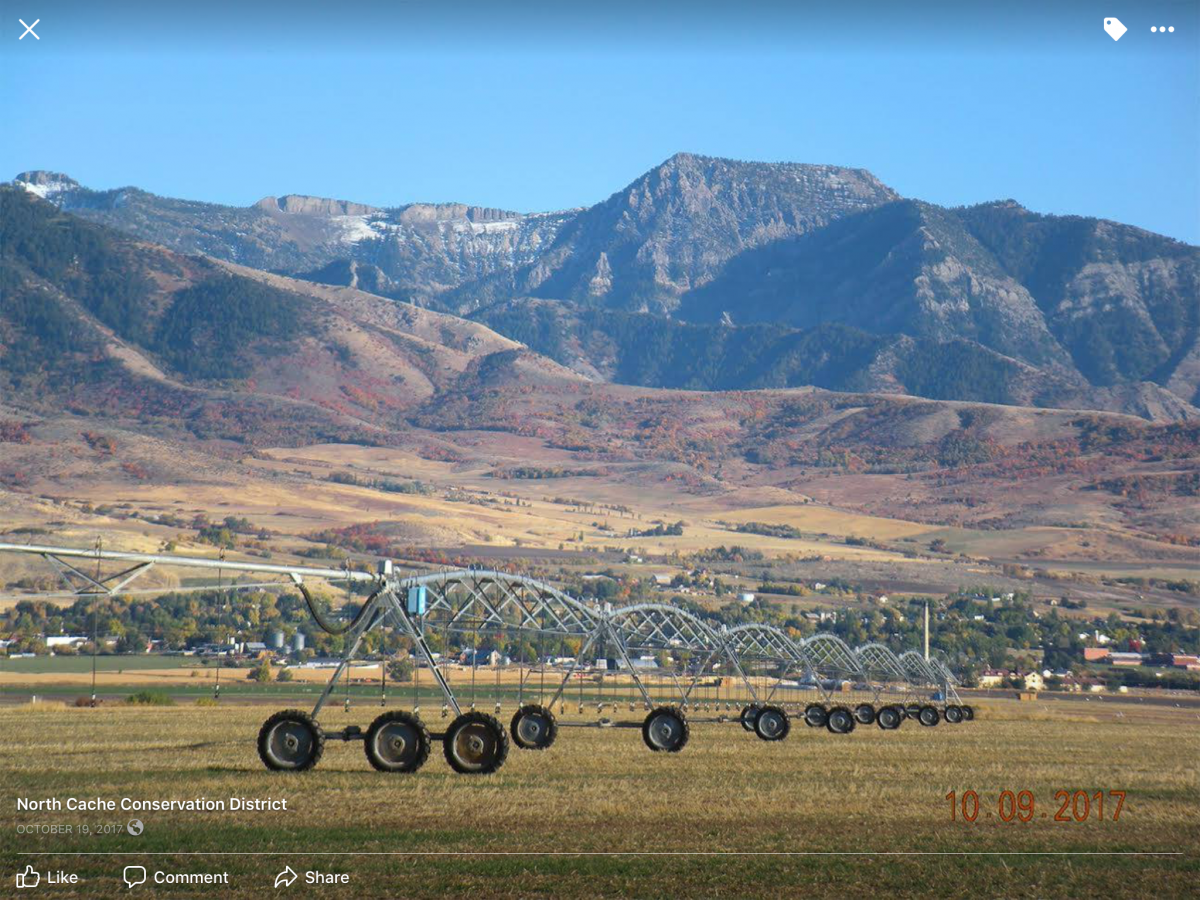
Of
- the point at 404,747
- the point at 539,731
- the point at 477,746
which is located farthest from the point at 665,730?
the point at 404,747

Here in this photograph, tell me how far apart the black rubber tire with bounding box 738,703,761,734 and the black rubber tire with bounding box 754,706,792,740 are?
371 mm

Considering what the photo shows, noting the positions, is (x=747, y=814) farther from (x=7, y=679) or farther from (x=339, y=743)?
(x=7, y=679)

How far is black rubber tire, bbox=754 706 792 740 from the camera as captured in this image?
5980cm

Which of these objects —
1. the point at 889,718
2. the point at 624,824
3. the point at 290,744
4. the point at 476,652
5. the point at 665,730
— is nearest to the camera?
the point at 624,824

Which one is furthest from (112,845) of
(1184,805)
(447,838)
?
(1184,805)

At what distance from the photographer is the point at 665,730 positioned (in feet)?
162

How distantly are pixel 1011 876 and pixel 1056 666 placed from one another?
154008mm

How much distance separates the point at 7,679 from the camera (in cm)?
10662

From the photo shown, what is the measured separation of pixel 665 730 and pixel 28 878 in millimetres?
30214
